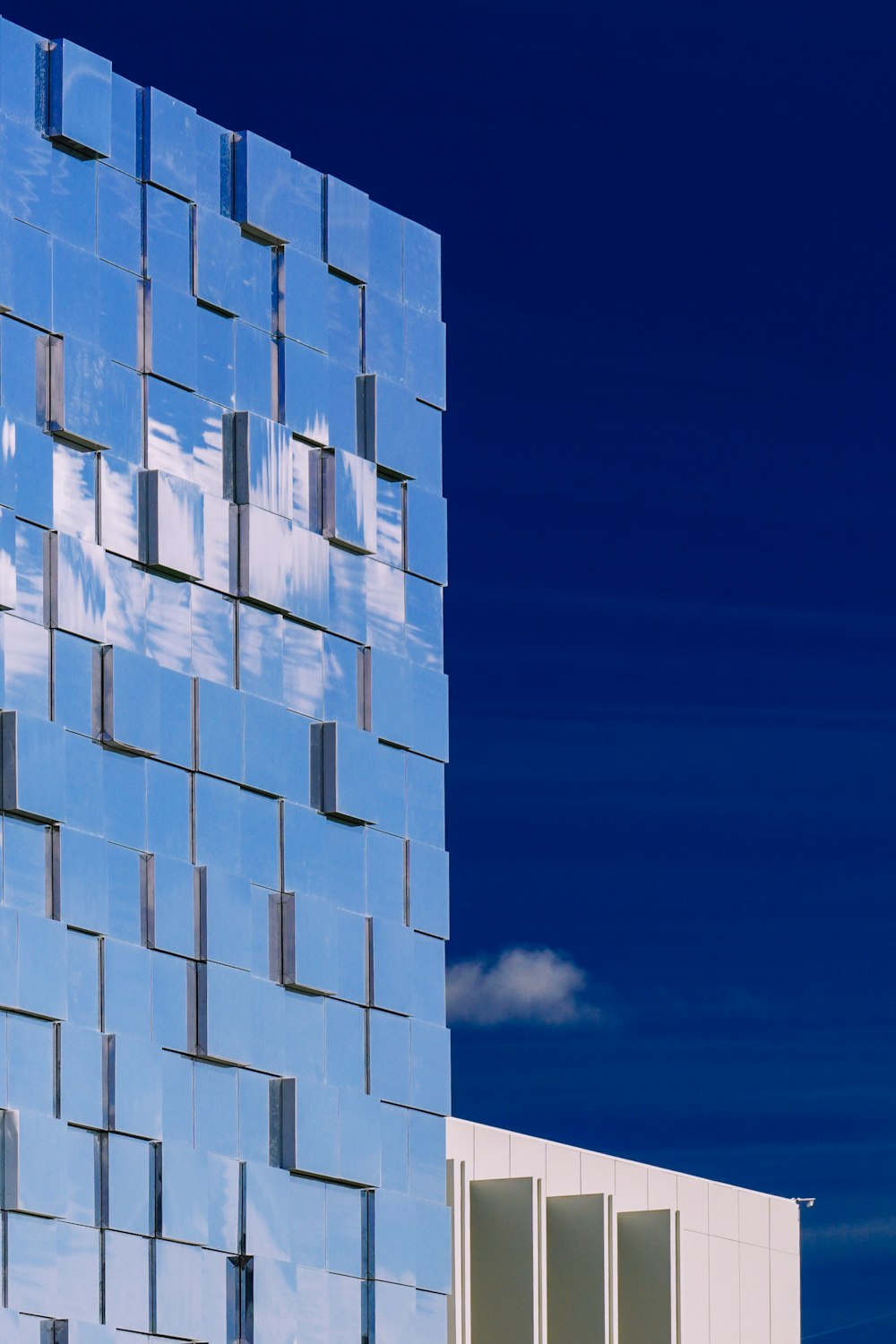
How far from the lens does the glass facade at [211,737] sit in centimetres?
4062

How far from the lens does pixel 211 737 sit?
43500 millimetres

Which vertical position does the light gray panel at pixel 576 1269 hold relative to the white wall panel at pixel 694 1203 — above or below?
below

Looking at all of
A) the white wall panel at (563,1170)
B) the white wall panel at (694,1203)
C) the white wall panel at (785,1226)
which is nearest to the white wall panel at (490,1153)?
the white wall panel at (563,1170)

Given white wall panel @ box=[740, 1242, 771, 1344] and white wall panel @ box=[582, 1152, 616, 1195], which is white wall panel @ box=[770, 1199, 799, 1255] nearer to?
white wall panel @ box=[740, 1242, 771, 1344]

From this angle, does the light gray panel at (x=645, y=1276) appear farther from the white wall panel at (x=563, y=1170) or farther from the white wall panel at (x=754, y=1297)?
the white wall panel at (x=754, y=1297)

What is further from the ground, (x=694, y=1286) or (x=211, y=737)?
(x=211, y=737)

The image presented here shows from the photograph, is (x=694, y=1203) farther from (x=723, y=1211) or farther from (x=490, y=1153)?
(x=490, y=1153)

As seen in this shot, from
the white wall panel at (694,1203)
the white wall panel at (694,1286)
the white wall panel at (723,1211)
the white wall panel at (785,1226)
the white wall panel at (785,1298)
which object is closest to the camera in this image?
the white wall panel at (694,1286)

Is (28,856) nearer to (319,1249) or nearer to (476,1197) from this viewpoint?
(319,1249)

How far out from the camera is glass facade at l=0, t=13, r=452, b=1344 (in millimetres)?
40625

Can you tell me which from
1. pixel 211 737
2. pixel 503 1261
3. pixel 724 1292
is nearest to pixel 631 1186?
pixel 724 1292

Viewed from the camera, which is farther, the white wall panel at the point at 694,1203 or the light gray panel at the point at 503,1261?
the white wall panel at the point at 694,1203

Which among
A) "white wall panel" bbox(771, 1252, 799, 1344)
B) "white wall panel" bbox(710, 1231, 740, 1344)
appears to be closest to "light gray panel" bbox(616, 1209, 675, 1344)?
"white wall panel" bbox(710, 1231, 740, 1344)

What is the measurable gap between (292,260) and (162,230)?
3034 mm
